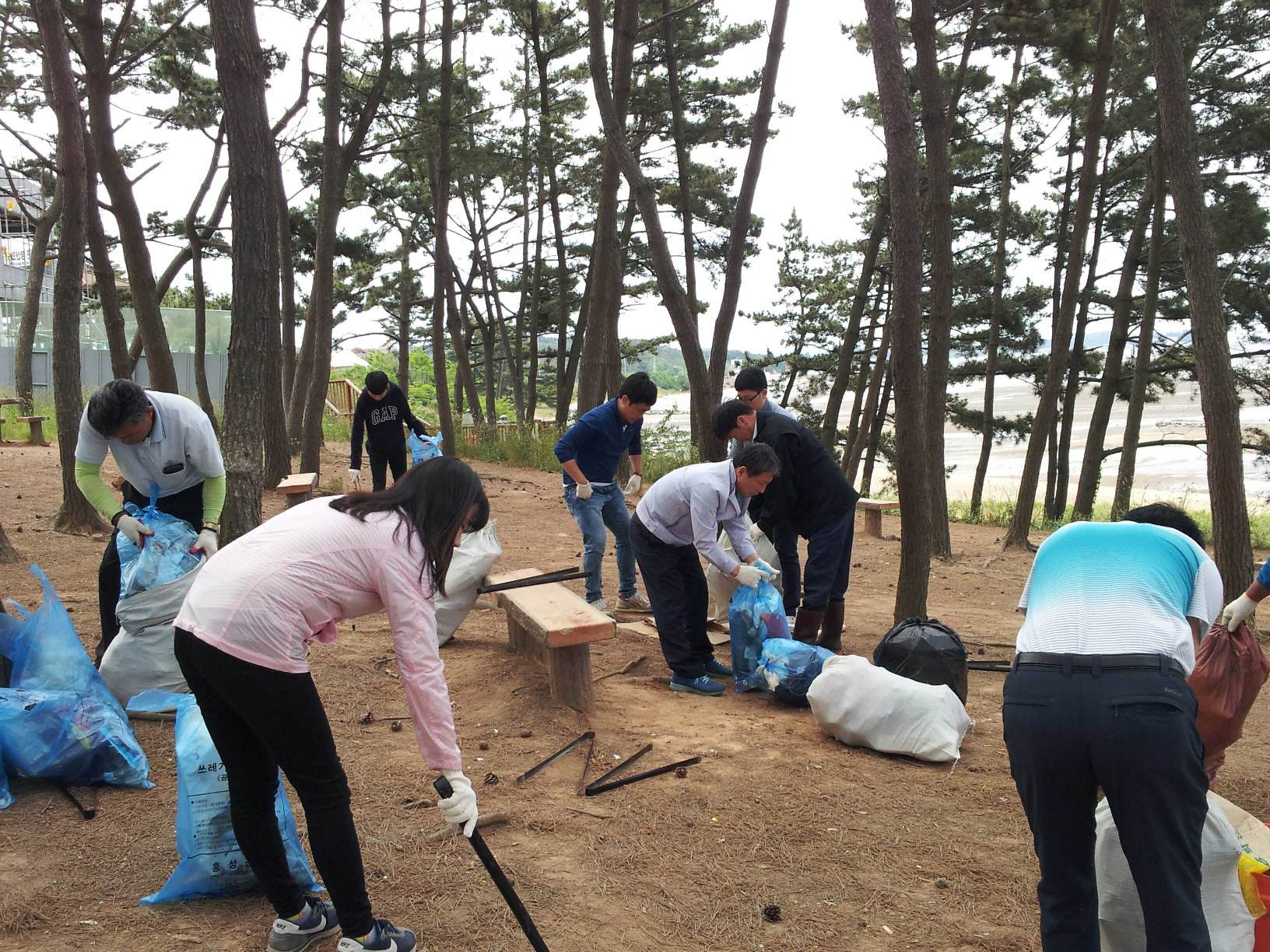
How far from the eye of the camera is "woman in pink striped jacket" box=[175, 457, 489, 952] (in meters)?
2.34

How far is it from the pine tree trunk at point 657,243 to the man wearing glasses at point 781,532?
96.6 inches

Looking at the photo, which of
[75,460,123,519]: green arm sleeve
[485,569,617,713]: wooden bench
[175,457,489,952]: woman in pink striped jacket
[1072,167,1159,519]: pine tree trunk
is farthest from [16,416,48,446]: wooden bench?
[1072,167,1159,519]: pine tree trunk

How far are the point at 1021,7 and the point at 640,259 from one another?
39.3 feet

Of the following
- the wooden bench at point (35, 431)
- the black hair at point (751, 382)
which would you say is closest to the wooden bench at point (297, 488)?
the black hair at point (751, 382)

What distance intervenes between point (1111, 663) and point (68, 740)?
3.39 m

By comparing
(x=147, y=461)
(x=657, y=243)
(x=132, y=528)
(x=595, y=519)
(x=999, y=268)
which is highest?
(x=999, y=268)

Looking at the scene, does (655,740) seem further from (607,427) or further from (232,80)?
(232,80)

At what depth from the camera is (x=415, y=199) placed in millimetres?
23641

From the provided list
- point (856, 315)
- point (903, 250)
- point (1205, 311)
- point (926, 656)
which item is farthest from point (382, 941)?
→ point (856, 315)

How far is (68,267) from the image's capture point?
8.30 m

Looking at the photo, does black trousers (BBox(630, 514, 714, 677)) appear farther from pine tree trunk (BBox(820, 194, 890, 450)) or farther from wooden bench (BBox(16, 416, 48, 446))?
wooden bench (BBox(16, 416, 48, 446))

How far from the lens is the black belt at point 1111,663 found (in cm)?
218

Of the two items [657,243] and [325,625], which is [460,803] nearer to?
[325,625]

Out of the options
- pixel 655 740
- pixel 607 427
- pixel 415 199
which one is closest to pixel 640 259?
pixel 415 199
